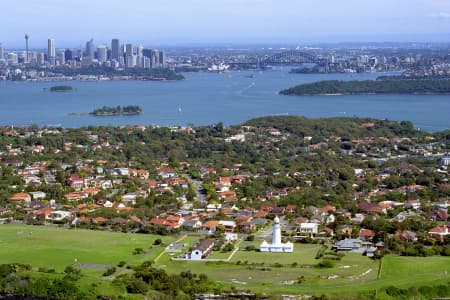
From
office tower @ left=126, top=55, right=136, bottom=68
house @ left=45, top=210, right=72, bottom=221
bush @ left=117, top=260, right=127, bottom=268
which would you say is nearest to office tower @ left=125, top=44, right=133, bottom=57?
office tower @ left=126, top=55, right=136, bottom=68

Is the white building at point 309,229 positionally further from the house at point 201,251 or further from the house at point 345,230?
the house at point 201,251

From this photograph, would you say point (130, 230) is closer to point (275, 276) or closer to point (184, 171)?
point (275, 276)

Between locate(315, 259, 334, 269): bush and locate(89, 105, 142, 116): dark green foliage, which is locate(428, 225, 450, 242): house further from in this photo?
locate(89, 105, 142, 116): dark green foliage

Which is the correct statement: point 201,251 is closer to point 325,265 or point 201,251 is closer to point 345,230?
point 325,265

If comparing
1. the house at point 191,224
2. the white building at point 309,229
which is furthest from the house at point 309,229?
the house at point 191,224

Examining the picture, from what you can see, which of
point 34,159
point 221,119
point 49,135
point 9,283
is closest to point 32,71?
point 221,119

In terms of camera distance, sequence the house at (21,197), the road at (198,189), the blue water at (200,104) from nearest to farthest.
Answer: the house at (21,197), the road at (198,189), the blue water at (200,104)
